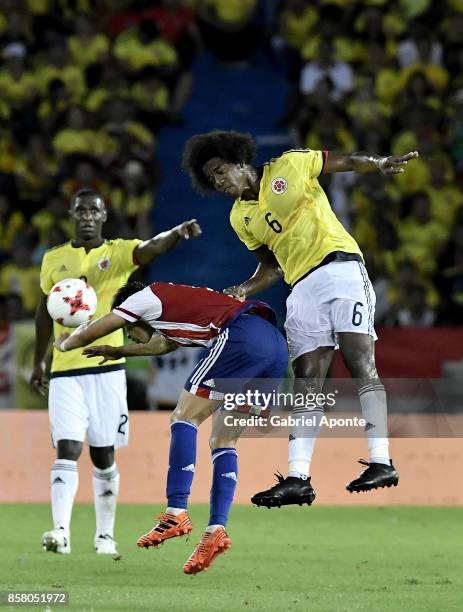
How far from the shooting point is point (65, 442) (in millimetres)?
9641

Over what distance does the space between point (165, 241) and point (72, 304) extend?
0.88m

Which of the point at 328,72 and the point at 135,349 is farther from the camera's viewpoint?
the point at 328,72

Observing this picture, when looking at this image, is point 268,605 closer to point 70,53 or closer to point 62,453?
point 62,453

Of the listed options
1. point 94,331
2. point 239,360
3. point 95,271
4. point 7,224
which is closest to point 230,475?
point 239,360

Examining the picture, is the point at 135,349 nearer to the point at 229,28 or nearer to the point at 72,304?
the point at 72,304

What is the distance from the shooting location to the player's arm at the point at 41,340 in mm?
9906

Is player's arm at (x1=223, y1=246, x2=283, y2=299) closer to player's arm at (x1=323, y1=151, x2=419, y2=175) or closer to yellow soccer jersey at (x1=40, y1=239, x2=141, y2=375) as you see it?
player's arm at (x1=323, y1=151, x2=419, y2=175)

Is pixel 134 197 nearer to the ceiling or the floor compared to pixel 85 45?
nearer to the floor

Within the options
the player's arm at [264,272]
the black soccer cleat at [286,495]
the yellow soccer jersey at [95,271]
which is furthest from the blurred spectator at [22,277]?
the black soccer cleat at [286,495]

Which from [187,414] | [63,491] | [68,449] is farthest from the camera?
[68,449]

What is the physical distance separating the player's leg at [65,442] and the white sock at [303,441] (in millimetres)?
2208

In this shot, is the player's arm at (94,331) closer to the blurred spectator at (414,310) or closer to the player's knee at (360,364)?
the player's knee at (360,364)

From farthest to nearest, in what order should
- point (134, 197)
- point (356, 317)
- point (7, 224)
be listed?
point (7, 224) → point (134, 197) → point (356, 317)

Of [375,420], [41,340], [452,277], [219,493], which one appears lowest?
[219,493]
